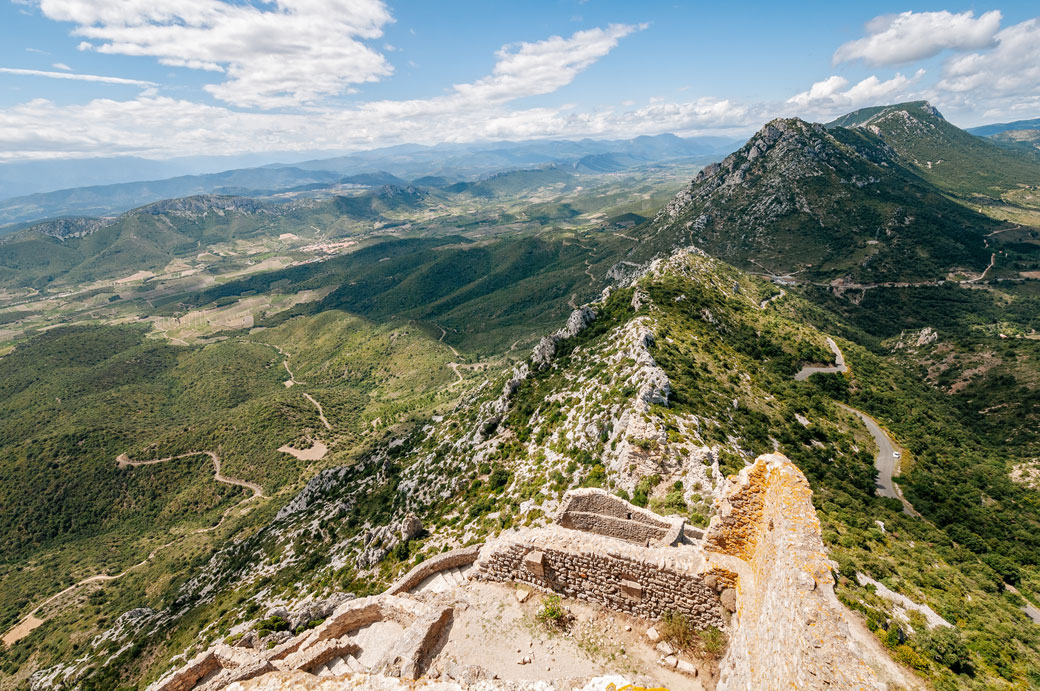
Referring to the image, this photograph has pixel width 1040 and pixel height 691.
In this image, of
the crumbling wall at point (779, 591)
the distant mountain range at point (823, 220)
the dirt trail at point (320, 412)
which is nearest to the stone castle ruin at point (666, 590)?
the crumbling wall at point (779, 591)

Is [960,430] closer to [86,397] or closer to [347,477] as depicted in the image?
[347,477]

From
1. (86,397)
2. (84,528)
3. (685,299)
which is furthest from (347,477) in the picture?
(86,397)

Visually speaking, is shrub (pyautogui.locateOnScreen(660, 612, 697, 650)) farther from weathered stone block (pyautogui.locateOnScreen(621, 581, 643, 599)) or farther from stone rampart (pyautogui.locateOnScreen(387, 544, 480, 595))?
stone rampart (pyautogui.locateOnScreen(387, 544, 480, 595))

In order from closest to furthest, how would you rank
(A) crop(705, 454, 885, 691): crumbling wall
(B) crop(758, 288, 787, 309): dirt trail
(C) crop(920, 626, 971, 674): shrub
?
(A) crop(705, 454, 885, 691): crumbling wall
(C) crop(920, 626, 971, 674): shrub
(B) crop(758, 288, 787, 309): dirt trail

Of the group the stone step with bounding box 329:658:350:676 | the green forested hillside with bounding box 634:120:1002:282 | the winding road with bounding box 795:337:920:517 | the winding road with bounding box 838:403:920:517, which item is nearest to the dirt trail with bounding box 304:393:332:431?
the stone step with bounding box 329:658:350:676

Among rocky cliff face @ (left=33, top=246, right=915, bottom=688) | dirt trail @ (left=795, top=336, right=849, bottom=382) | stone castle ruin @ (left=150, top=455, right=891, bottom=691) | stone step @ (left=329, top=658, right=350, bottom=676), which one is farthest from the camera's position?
dirt trail @ (left=795, top=336, right=849, bottom=382)

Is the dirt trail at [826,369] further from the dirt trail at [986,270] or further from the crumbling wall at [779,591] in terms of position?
the dirt trail at [986,270]

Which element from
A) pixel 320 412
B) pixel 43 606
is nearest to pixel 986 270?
pixel 320 412
